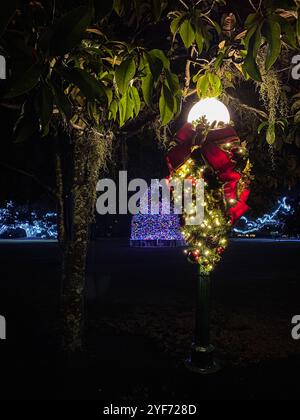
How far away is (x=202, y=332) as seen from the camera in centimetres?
520

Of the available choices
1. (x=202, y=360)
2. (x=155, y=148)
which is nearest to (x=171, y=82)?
(x=202, y=360)

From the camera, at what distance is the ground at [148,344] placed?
4.94 m

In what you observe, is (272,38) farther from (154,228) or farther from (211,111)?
(154,228)

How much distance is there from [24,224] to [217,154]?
2543 inches

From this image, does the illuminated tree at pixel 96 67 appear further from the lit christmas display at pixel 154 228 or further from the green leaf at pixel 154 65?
the lit christmas display at pixel 154 228

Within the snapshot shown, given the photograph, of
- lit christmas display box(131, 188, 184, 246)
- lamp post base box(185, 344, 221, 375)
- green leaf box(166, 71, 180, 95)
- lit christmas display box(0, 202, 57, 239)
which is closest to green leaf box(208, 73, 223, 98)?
green leaf box(166, 71, 180, 95)

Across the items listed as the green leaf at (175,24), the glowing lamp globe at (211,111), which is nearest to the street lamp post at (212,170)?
the glowing lamp globe at (211,111)

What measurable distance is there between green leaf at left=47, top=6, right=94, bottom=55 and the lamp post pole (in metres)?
3.89

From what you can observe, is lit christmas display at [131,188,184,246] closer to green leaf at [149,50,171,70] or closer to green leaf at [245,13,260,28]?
green leaf at [149,50,171,70]

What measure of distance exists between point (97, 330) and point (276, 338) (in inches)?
128
